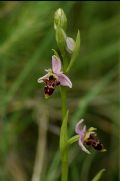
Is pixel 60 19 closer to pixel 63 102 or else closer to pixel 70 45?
pixel 70 45

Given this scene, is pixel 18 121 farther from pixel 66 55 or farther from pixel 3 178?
pixel 66 55

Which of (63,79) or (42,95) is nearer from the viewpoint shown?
(63,79)

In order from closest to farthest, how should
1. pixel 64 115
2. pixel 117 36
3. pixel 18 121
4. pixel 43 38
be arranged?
pixel 64 115 → pixel 18 121 → pixel 43 38 → pixel 117 36

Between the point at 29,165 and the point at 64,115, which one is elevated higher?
the point at 29,165

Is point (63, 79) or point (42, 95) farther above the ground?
point (42, 95)

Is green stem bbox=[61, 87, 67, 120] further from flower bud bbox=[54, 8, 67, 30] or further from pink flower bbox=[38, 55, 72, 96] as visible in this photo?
flower bud bbox=[54, 8, 67, 30]

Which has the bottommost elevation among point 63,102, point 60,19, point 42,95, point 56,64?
point 63,102

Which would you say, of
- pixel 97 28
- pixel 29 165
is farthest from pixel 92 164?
pixel 97 28

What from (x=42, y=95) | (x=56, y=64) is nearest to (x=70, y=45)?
(x=56, y=64)

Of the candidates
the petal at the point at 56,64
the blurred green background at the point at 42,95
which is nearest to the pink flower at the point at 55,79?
the petal at the point at 56,64
